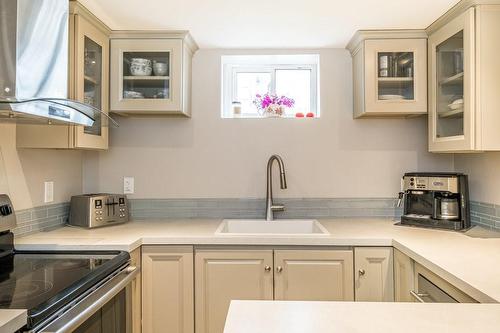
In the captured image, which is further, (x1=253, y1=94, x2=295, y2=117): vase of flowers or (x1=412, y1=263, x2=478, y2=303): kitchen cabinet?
(x1=253, y1=94, x2=295, y2=117): vase of flowers

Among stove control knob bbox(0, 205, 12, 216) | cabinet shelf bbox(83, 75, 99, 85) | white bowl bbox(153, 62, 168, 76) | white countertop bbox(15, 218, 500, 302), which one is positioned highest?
white bowl bbox(153, 62, 168, 76)

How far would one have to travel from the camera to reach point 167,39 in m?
2.22

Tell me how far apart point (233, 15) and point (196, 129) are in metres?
0.83

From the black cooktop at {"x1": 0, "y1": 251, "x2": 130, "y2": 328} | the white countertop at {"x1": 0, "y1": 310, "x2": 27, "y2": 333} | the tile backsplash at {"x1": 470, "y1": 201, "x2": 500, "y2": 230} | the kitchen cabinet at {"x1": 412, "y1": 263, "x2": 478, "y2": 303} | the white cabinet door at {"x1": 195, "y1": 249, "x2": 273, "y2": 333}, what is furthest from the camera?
the tile backsplash at {"x1": 470, "y1": 201, "x2": 500, "y2": 230}

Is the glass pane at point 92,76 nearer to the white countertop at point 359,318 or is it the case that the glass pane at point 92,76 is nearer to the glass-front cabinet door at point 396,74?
the white countertop at point 359,318

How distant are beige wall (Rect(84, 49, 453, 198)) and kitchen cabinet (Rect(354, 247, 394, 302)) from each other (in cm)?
68

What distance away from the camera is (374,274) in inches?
73.0

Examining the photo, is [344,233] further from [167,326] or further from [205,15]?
[205,15]

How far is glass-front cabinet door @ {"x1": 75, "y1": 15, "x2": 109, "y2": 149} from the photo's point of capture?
1923 millimetres

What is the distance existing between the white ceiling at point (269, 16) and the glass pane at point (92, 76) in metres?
0.18

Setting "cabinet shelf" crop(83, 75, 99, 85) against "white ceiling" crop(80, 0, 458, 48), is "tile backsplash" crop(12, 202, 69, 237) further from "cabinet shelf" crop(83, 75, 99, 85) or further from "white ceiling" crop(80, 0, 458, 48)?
"white ceiling" crop(80, 0, 458, 48)

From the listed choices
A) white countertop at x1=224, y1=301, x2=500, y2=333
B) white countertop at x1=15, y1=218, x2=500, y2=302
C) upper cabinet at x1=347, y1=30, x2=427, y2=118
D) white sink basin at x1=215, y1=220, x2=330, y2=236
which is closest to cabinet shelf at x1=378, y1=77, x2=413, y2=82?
upper cabinet at x1=347, y1=30, x2=427, y2=118

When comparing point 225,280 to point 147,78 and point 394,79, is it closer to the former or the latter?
point 147,78

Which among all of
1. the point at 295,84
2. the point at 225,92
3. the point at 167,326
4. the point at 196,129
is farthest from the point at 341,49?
the point at 167,326
